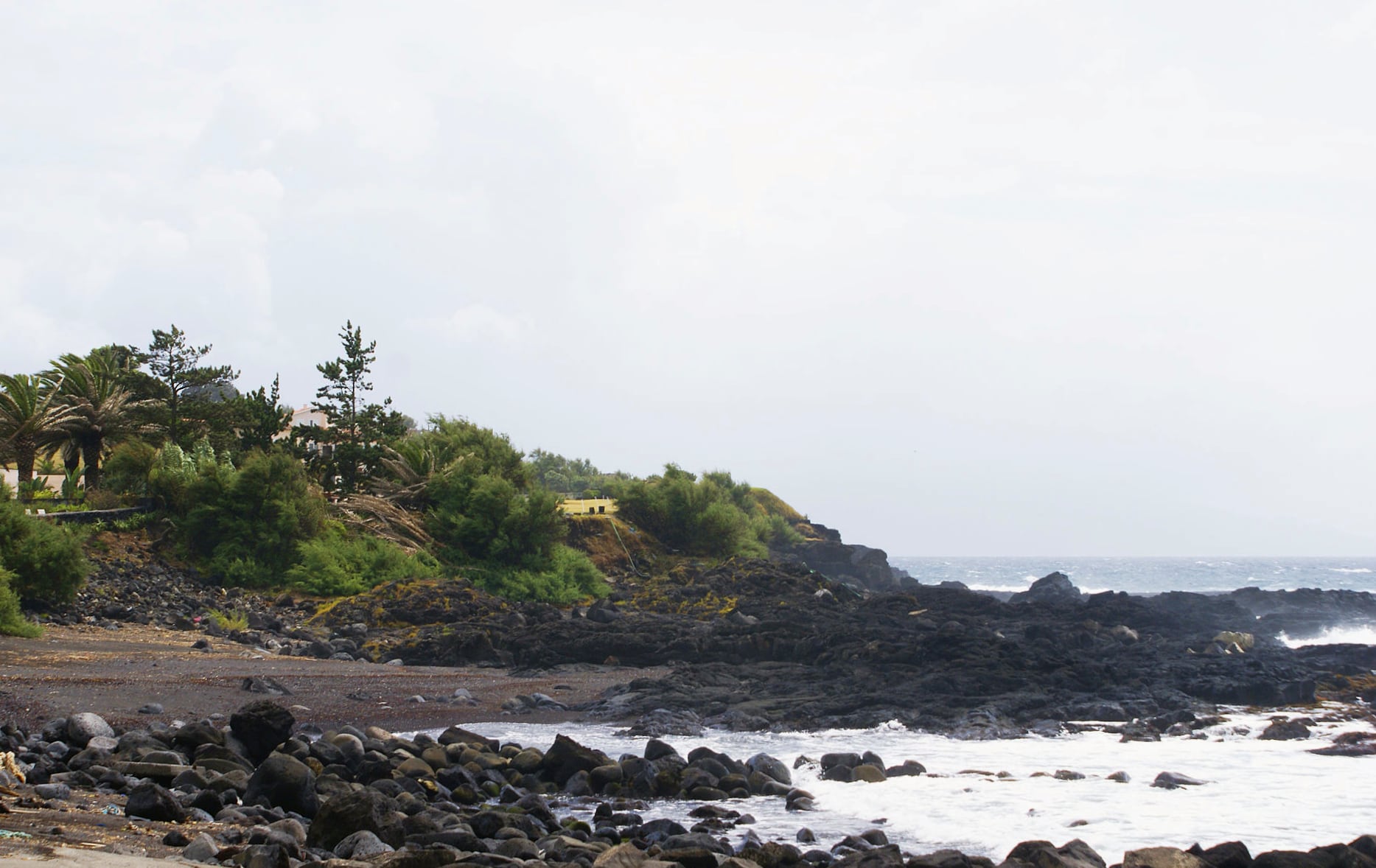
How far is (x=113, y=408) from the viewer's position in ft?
94.0

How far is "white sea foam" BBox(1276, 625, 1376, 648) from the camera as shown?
112ft

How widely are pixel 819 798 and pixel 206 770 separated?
563 cm

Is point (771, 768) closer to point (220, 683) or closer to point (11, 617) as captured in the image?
point (220, 683)

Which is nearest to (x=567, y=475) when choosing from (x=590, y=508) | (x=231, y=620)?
(x=590, y=508)

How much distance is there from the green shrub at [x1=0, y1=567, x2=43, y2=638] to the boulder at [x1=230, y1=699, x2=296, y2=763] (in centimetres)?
820

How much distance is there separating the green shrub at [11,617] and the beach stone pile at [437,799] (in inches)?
288

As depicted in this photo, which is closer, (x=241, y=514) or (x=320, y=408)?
(x=241, y=514)

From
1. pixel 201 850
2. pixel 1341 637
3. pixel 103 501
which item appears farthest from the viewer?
pixel 1341 637

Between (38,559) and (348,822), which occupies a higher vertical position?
(38,559)

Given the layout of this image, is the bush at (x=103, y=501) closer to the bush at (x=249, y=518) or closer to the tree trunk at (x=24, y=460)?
the bush at (x=249, y=518)

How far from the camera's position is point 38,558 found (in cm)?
1753

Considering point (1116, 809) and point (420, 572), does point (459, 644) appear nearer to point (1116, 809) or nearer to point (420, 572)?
point (420, 572)

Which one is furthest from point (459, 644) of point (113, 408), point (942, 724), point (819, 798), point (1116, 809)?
point (113, 408)

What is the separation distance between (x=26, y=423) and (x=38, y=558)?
12.7m
